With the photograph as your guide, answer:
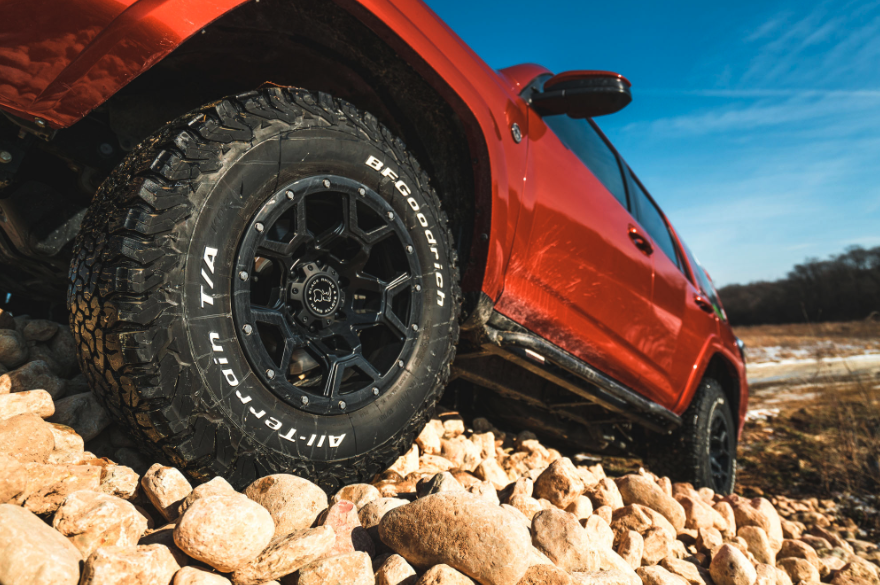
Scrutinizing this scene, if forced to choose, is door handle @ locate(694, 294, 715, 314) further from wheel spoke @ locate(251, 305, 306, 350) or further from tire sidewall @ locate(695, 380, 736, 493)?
wheel spoke @ locate(251, 305, 306, 350)

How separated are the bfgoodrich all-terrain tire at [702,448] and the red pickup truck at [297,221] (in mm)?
1013

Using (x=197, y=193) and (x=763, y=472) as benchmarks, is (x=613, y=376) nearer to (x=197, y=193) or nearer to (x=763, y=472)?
(x=197, y=193)

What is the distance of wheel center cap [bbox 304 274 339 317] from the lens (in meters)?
1.48

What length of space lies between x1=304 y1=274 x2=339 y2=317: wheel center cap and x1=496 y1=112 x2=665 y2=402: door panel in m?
0.79

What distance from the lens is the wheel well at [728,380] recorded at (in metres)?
4.07

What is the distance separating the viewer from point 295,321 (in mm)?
1469

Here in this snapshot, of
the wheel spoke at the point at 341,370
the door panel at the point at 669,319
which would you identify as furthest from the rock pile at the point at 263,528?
the door panel at the point at 669,319

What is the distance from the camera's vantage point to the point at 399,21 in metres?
1.60

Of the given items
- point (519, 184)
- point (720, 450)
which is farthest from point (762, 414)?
point (519, 184)

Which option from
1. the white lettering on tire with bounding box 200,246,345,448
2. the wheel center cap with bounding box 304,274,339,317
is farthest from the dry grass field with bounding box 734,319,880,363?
the white lettering on tire with bounding box 200,246,345,448

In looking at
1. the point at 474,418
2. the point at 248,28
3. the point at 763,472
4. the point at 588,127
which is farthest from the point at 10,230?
the point at 763,472

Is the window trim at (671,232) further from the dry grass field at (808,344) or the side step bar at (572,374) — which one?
the dry grass field at (808,344)

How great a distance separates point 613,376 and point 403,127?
5.36 feet

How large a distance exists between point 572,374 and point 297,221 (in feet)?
5.16
